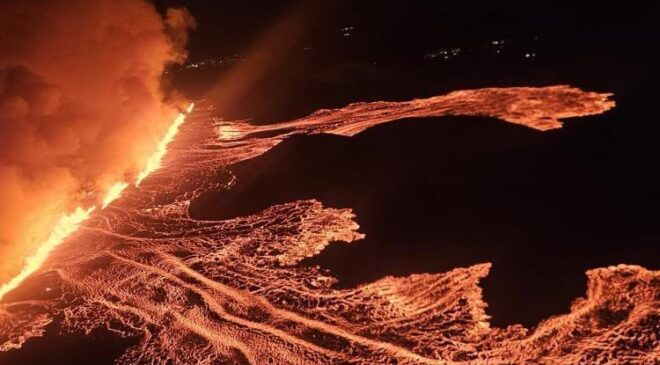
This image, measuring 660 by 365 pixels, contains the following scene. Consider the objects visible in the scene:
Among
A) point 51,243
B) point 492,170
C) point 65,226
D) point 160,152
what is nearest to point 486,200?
point 492,170

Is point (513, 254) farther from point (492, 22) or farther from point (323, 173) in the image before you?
point (492, 22)

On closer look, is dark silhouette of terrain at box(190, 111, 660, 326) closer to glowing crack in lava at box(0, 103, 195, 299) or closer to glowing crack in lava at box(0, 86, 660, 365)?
glowing crack in lava at box(0, 86, 660, 365)

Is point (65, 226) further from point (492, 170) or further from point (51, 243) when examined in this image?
point (492, 170)

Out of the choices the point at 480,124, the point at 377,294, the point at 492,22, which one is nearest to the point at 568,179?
the point at 480,124

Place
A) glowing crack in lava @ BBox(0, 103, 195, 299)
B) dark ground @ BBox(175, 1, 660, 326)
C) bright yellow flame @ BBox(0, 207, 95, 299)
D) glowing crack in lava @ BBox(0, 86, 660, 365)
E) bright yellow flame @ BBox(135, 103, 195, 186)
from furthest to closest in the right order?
bright yellow flame @ BBox(135, 103, 195, 186) → glowing crack in lava @ BBox(0, 103, 195, 299) → bright yellow flame @ BBox(0, 207, 95, 299) → dark ground @ BBox(175, 1, 660, 326) → glowing crack in lava @ BBox(0, 86, 660, 365)

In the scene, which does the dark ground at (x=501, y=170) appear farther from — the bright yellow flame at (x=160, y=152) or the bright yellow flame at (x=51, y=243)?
the bright yellow flame at (x=51, y=243)

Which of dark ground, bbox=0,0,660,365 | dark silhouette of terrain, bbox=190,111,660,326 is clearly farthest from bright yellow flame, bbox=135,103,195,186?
dark silhouette of terrain, bbox=190,111,660,326
